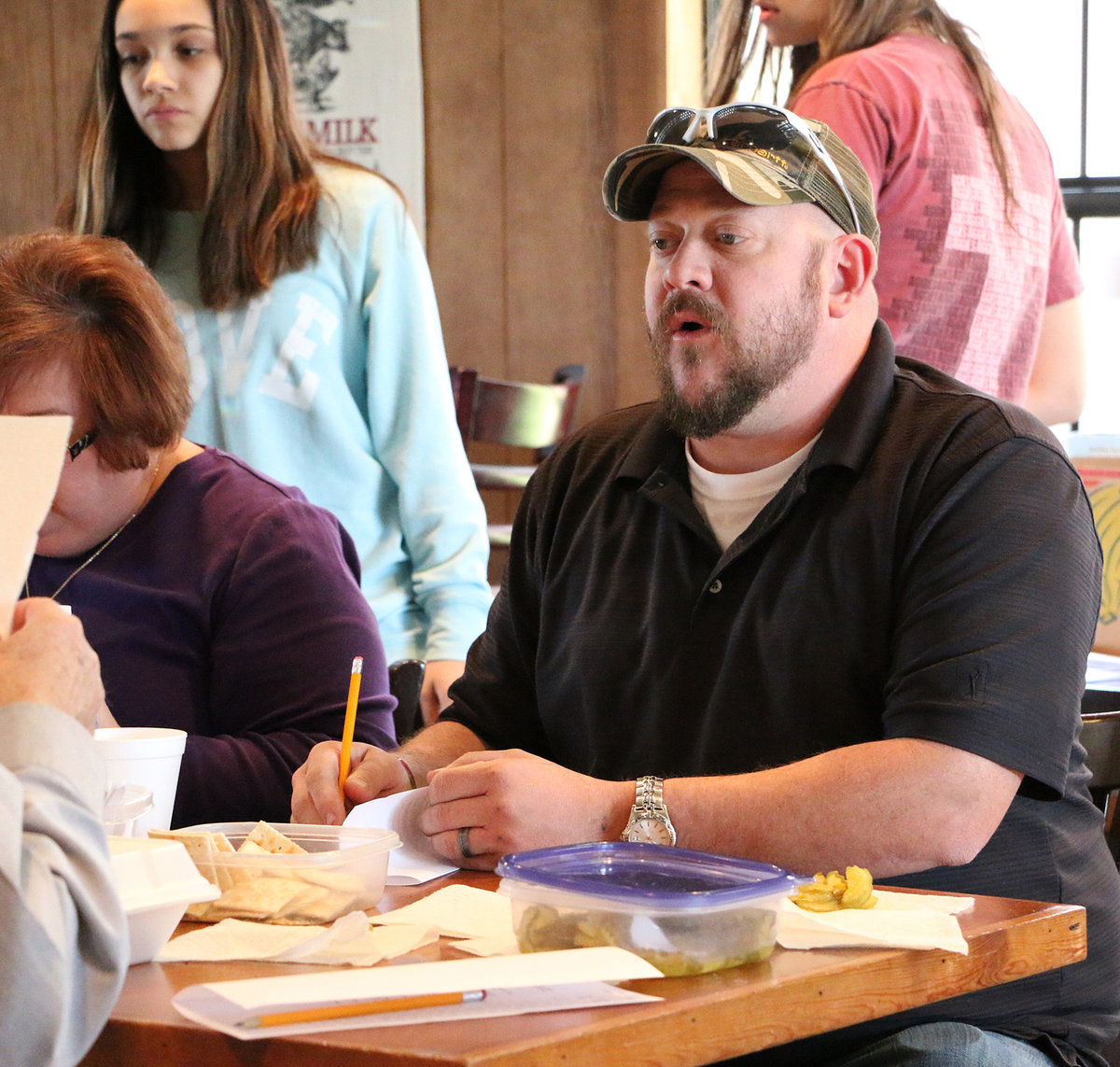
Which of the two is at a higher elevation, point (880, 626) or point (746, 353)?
point (746, 353)

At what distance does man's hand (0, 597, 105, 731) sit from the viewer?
85 centimetres

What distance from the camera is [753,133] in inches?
60.2

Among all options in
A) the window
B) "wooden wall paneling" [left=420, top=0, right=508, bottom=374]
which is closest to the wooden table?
"wooden wall paneling" [left=420, top=0, right=508, bottom=374]

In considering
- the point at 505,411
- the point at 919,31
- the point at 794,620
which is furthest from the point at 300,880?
the point at 505,411

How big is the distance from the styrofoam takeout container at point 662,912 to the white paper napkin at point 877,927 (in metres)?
0.03

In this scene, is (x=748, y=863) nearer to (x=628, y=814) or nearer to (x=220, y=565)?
(x=628, y=814)

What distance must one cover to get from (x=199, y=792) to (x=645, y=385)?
2.57 meters

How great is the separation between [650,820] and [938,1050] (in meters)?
0.28

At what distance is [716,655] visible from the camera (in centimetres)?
146

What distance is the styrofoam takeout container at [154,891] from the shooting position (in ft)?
2.97

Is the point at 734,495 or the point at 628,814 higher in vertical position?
the point at 734,495

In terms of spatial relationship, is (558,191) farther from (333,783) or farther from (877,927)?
(877,927)

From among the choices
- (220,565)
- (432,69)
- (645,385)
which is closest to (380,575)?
(220,565)

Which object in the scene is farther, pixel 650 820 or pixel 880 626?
pixel 880 626
